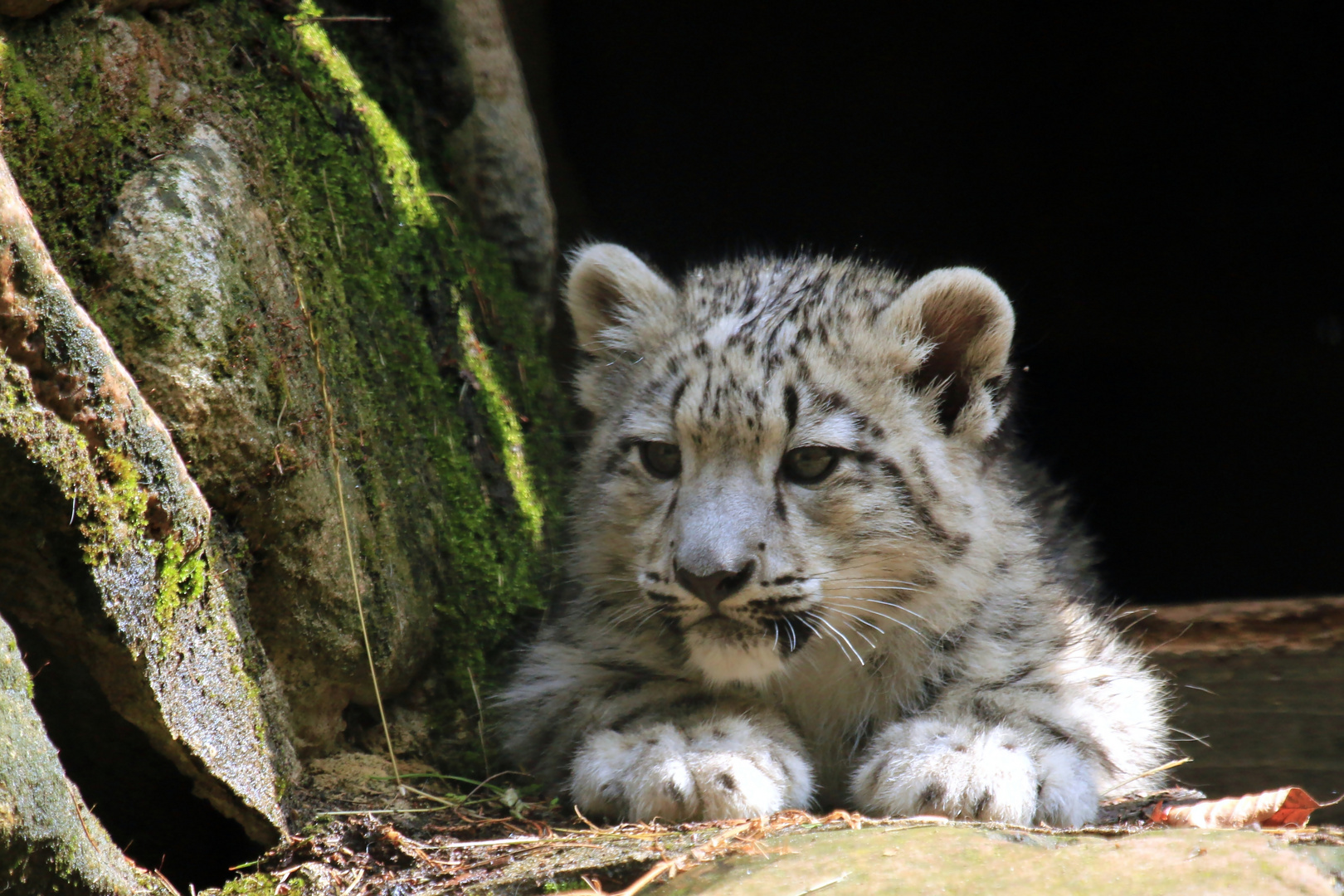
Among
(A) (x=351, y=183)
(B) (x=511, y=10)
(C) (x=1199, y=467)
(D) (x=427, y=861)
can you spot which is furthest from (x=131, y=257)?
(C) (x=1199, y=467)

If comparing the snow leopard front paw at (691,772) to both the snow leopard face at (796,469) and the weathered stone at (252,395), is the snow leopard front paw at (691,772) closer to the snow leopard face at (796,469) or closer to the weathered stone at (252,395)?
the snow leopard face at (796,469)

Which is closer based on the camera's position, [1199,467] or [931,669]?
[931,669]

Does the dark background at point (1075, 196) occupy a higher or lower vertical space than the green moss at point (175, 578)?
higher

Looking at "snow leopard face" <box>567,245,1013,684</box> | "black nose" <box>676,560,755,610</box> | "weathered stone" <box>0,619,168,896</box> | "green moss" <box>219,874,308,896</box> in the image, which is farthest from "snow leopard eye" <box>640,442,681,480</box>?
"weathered stone" <box>0,619,168,896</box>

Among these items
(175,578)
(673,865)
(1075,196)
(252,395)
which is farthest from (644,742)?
(1075,196)

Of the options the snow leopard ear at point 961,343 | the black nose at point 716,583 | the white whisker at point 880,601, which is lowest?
the white whisker at point 880,601

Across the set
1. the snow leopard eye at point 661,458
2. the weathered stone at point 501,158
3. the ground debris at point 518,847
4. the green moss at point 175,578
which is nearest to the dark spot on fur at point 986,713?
the ground debris at point 518,847

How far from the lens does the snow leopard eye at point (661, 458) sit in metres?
4.27

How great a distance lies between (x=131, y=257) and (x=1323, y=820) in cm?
582

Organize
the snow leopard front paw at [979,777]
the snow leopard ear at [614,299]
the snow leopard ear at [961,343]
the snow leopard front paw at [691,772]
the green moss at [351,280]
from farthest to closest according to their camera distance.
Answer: the snow leopard ear at [614,299], the snow leopard ear at [961,343], the snow leopard front paw at [691,772], the snow leopard front paw at [979,777], the green moss at [351,280]

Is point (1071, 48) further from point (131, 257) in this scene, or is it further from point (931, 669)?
point (131, 257)

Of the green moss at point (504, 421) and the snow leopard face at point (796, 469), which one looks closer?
the snow leopard face at point (796, 469)

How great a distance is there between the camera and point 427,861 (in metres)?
3.24

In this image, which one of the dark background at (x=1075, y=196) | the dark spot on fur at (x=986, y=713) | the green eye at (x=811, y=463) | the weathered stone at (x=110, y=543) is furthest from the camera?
the dark background at (x=1075, y=196)
